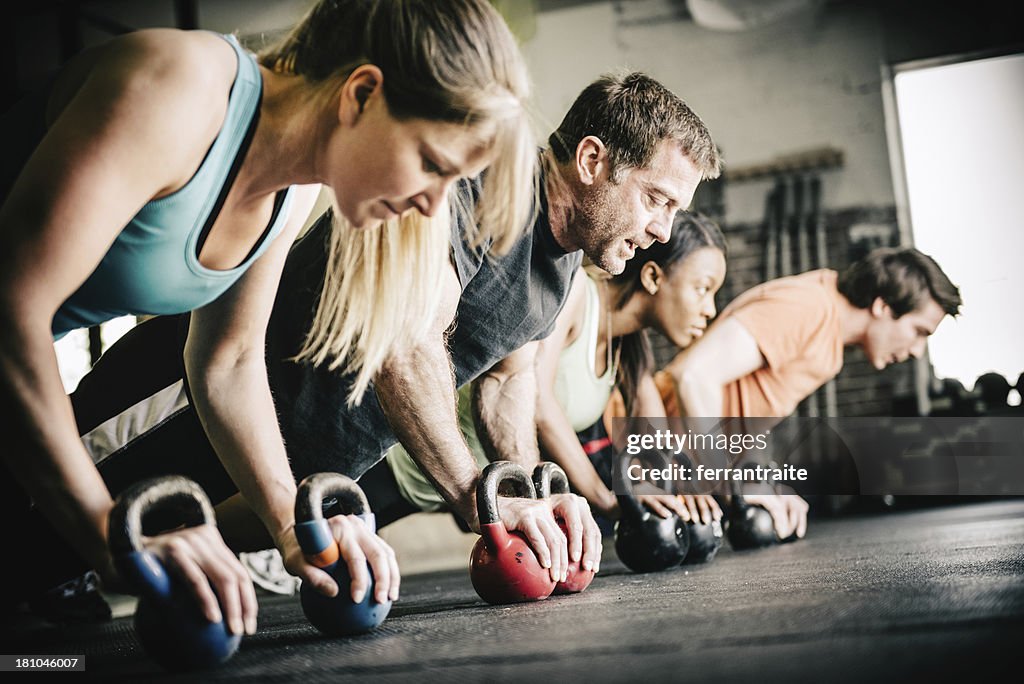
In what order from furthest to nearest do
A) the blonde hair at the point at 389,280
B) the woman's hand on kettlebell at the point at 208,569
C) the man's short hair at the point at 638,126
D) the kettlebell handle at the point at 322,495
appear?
1. the man's short hair at the point at 638,126
2. the blonde hair at the point at 389,280
3. the kettlebell handle at the point at 322,495
4. the woman's hand on kettlebell at the point at 208,569

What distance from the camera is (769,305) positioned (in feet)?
11.6

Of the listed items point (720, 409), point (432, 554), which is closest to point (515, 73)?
point (720, 409)

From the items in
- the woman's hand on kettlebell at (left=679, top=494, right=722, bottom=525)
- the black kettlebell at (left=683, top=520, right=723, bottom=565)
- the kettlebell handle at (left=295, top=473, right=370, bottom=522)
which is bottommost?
the black kettlebell at (left=683, top=520, right=723, bottom=565)

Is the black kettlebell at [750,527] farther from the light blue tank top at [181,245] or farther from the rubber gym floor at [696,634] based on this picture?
the light blue tank top at [181,245]

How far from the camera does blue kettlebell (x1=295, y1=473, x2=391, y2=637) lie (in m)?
1.20

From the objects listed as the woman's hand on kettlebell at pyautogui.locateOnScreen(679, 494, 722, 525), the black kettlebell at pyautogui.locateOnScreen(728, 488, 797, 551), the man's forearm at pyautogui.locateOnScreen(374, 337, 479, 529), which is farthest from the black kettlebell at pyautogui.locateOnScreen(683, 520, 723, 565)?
the man's forearm at pyautogui.locateOnScreen(374, 337, 479, 529)

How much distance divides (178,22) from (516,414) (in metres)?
1.85

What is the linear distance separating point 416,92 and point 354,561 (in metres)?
0.62

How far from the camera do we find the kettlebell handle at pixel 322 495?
3.92ft

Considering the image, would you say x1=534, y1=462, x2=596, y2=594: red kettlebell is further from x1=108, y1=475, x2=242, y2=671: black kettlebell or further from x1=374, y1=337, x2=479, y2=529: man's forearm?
x1=108, y1=475, x2=242, y2=671: black kettlebell

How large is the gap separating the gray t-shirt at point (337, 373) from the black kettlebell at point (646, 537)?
1.63 ft

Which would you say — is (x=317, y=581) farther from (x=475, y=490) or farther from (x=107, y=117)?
(x=107, y=117)

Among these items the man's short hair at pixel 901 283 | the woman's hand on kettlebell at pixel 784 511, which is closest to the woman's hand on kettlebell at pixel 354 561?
the woman's hand on kettlebell at pixel 784 511

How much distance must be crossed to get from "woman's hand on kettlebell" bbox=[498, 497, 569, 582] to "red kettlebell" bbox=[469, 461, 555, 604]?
0.04 ft
